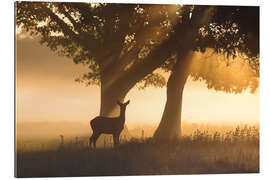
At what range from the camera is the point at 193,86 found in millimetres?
13656

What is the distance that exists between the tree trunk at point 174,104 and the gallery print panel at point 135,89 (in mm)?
20

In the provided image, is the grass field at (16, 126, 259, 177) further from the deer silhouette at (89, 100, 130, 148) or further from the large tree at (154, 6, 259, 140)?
the large tree at (154, 6, 259, 140)

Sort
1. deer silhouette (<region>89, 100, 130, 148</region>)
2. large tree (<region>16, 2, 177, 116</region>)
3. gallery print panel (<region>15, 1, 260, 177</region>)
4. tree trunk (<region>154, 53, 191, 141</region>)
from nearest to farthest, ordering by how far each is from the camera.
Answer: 1. gallery print panel (<region>15, 1, 260, 177</region>)
2. large tree (<region>16, 2, 177, 116</region>)
3. deer silhouette (<region>89, 100, 130, 148</region>)
4. tree trunk (<region>154, 53, 191, 141</region>)

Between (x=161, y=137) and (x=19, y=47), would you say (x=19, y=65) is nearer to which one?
(x=19, y=47)

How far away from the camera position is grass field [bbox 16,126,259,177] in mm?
12945

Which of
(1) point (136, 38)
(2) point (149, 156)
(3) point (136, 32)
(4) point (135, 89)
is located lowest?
(2) point (149, 156)

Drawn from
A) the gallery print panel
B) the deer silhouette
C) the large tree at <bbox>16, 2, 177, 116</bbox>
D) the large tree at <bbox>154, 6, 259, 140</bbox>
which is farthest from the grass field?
the large tree at <bbox>16, 2, 177, 116</bbox>

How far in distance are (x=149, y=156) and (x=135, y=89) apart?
52.4 inches

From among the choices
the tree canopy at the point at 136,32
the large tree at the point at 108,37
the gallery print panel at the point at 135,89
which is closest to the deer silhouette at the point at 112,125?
the gallery print panel at the point at 135,89

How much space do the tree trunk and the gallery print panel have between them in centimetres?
2

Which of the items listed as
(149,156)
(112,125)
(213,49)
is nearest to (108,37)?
(112,125)

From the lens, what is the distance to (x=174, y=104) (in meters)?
13.5

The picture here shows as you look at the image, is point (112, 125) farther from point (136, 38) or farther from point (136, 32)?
point (136, 32)
